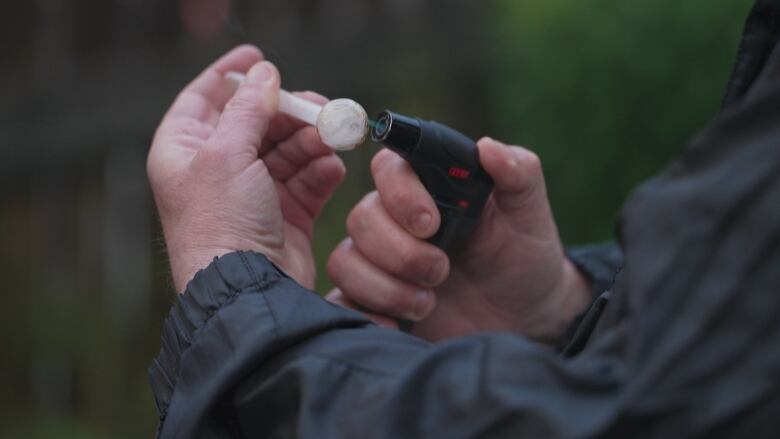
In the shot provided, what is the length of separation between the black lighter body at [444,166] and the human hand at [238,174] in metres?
0.19

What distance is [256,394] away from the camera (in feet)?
3.78

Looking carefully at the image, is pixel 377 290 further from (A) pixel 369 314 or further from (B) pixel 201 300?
(B) pixel 201 300

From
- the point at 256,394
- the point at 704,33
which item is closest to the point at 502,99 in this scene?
the point at 704,33

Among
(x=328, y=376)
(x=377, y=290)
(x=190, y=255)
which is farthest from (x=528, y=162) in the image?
(x=328, y=376)

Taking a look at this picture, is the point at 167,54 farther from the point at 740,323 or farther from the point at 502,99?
the point at 740,323

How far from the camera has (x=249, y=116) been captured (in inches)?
62.8

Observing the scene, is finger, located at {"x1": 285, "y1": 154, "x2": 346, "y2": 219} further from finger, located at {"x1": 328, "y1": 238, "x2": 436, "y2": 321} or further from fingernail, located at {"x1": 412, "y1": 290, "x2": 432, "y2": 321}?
fingernail, located at {"x1": 412, "y1": 290, "x2": 432, "y2": 321}

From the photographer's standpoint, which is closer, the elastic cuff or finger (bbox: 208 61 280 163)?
the elastic cuff

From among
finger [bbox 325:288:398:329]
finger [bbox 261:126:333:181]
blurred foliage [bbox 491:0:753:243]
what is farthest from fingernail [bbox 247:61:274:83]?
blurred foliage [bbox 491:0:753:243]

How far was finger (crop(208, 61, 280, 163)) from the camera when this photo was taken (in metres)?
1.55

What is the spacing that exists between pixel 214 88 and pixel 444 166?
0.47 meters

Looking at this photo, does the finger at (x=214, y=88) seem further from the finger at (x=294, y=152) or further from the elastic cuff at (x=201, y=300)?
the elastic cuff at (x=201, y=300)

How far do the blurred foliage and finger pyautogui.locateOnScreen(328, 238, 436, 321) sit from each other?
1.69 meters

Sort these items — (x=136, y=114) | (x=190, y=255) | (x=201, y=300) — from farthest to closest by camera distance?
1. (x=136, y=114)
2. (x=190, y=255)
3. (x=201, y=300)
